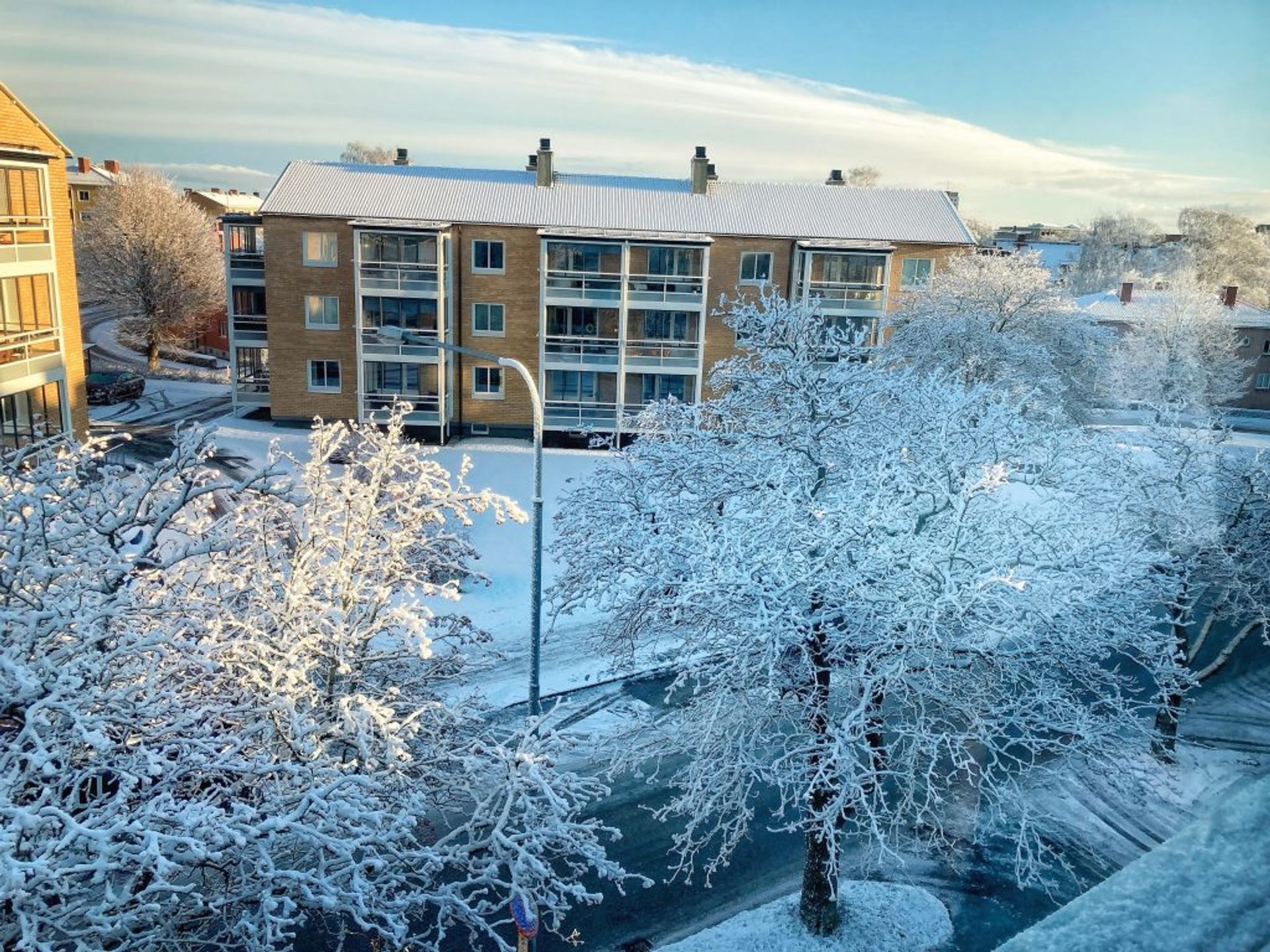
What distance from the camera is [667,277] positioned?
35.6m

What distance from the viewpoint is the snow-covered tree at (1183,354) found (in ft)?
157

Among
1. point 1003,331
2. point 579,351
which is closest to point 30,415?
point 579,351

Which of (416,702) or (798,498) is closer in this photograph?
(416,702)

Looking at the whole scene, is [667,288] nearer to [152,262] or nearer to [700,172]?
[700,172]

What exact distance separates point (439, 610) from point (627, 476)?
21.4 ft

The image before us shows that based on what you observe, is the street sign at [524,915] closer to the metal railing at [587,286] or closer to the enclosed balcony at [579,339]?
the enclosed balcony at [579,339]

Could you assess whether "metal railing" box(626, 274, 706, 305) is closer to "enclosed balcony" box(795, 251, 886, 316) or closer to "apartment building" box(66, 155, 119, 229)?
"enclosed balcony" box(795, 251, 886, 316)

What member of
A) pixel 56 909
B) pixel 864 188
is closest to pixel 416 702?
pixel 56 909

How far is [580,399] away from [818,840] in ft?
89.1

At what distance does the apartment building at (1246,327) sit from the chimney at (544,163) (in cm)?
3355

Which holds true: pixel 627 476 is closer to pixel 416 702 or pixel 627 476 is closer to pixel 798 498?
pixel 798 498

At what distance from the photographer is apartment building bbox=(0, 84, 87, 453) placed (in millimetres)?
21719

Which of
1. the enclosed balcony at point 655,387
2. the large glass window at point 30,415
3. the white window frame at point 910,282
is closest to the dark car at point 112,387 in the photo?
the large glass window at point 30,415

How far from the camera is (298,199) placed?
114ft
